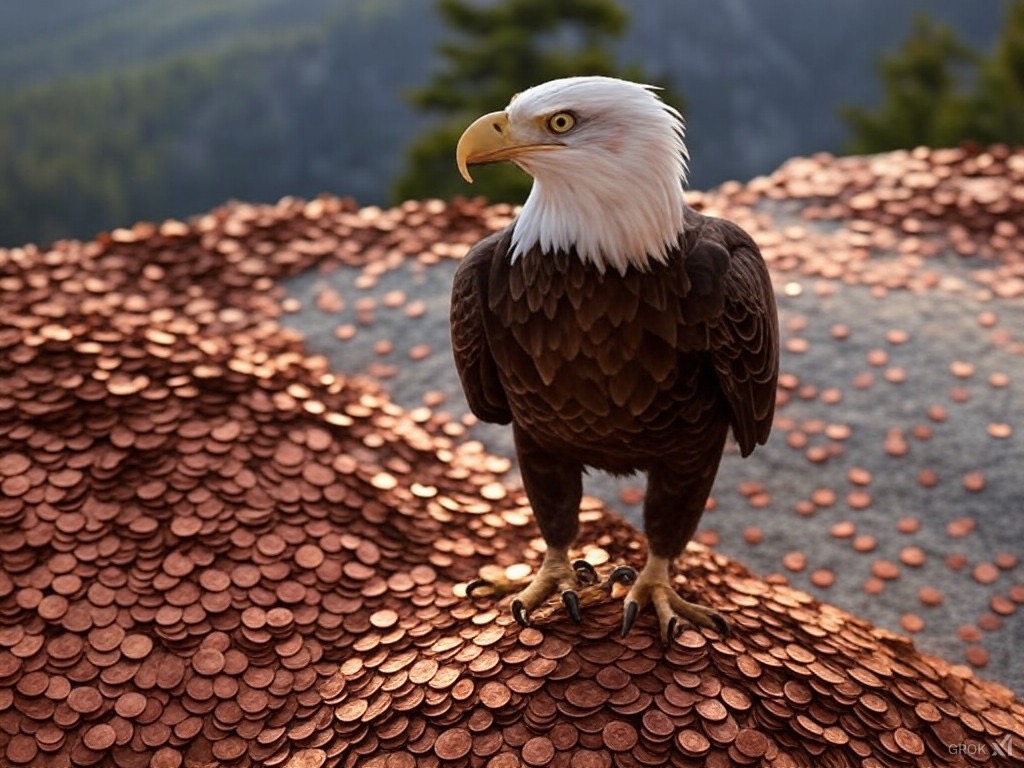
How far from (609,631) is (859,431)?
1.71 meters

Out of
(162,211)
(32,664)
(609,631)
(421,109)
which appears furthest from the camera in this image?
(162,211)

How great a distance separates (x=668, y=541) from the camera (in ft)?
7.41

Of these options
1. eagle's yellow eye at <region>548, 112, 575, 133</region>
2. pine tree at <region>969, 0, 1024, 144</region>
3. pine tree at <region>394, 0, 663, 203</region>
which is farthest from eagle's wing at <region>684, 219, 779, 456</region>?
pine tree at <region>969, 0, 1024, 144</region>

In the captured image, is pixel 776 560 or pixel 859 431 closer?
pixel 776 560

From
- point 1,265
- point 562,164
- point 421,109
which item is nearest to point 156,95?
point 421,109

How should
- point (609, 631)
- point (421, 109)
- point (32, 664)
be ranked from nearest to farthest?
point (609, 631) < point (32, 664) < point (421, 109)

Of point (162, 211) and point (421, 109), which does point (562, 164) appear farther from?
point (162, 211)

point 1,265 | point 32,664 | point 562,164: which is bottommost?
point 1,265

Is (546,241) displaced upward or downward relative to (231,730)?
upward

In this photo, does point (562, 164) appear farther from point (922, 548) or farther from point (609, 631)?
point (922, 548)

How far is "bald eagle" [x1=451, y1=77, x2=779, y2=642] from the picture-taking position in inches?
73.4

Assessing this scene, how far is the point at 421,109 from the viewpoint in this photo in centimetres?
887

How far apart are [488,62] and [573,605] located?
722cm

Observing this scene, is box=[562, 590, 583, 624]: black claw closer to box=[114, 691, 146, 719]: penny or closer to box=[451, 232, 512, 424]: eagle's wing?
box=[451, 232, 512, 424]: eagle's wing
